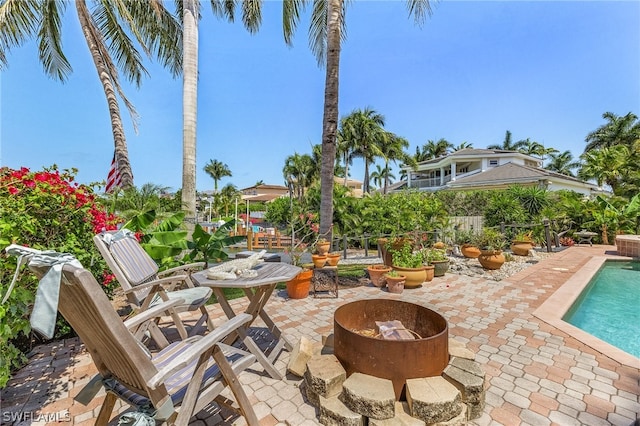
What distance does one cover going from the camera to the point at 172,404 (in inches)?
62.5

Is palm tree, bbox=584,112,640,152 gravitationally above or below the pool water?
above

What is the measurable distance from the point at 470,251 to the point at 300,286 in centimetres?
677

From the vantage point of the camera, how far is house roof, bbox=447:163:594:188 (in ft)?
67.8

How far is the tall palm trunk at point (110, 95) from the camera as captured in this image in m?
8.61

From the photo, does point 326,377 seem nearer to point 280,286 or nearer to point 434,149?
point 280,286

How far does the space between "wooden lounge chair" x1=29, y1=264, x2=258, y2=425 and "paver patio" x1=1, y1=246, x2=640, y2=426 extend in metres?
0.67

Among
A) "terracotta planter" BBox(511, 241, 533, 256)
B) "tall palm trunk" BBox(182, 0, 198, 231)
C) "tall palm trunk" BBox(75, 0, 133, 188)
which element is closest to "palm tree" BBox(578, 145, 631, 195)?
"terracotta planter" BBox(511, 241, 533, 256)

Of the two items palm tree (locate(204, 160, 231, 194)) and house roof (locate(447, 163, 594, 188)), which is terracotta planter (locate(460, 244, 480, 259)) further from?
palm tree (locate(204, 160, 231, 194))

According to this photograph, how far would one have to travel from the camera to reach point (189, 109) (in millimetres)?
6910

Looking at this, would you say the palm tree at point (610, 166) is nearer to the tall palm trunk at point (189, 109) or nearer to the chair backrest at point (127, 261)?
the tall palm trunk at point (189, 109)

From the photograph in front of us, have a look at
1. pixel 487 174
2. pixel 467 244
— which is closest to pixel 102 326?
pixel 467 244

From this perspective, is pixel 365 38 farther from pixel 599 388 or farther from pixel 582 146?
pixel 582 146

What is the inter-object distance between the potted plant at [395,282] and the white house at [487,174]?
792 inches

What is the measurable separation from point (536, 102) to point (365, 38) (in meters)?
9.74
